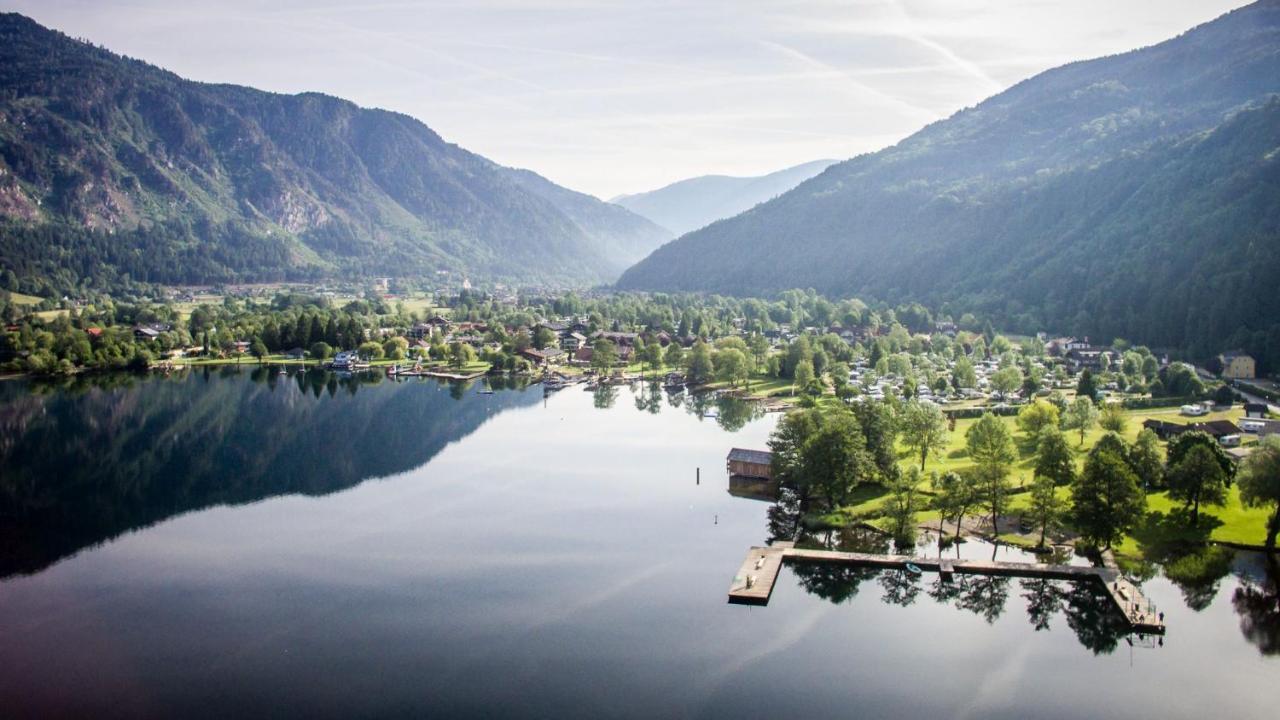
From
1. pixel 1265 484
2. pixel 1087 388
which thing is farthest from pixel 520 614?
pixel 1087 388

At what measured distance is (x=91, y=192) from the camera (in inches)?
7072

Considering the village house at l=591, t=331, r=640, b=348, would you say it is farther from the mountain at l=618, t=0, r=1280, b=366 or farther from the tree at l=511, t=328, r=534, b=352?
the mountain at l=618, t=0, r=1280, b=366

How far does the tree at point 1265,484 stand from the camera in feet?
86.9

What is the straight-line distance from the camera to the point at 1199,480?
→ 92.4 feet

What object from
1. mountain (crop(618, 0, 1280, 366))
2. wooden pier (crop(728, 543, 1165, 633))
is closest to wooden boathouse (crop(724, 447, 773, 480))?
wooden pier (crop(728, 543, 1165, 633))

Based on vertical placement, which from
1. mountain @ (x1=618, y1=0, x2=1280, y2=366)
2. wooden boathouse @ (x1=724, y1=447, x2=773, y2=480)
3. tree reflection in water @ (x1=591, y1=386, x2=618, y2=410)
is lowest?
tree reflection in water @ (x1=591, y1=386, x2=618, y2=410)

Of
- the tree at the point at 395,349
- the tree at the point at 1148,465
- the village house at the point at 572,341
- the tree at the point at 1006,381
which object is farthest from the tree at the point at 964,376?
the tree at the point at 395,349

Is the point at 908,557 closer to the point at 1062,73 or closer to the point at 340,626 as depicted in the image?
the point at 340,626

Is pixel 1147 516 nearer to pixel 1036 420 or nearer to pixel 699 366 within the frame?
pixel 1036 420

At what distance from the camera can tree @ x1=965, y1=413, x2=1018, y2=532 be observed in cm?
2966

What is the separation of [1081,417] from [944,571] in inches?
679

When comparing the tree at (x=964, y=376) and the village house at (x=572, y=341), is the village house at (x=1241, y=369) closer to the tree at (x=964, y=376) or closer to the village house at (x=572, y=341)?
the tree at (x=964, y=376)

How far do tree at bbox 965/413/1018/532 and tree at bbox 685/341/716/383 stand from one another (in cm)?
3092

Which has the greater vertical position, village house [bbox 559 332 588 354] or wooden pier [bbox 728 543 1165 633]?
village house [bbox 559 332 588 354]
